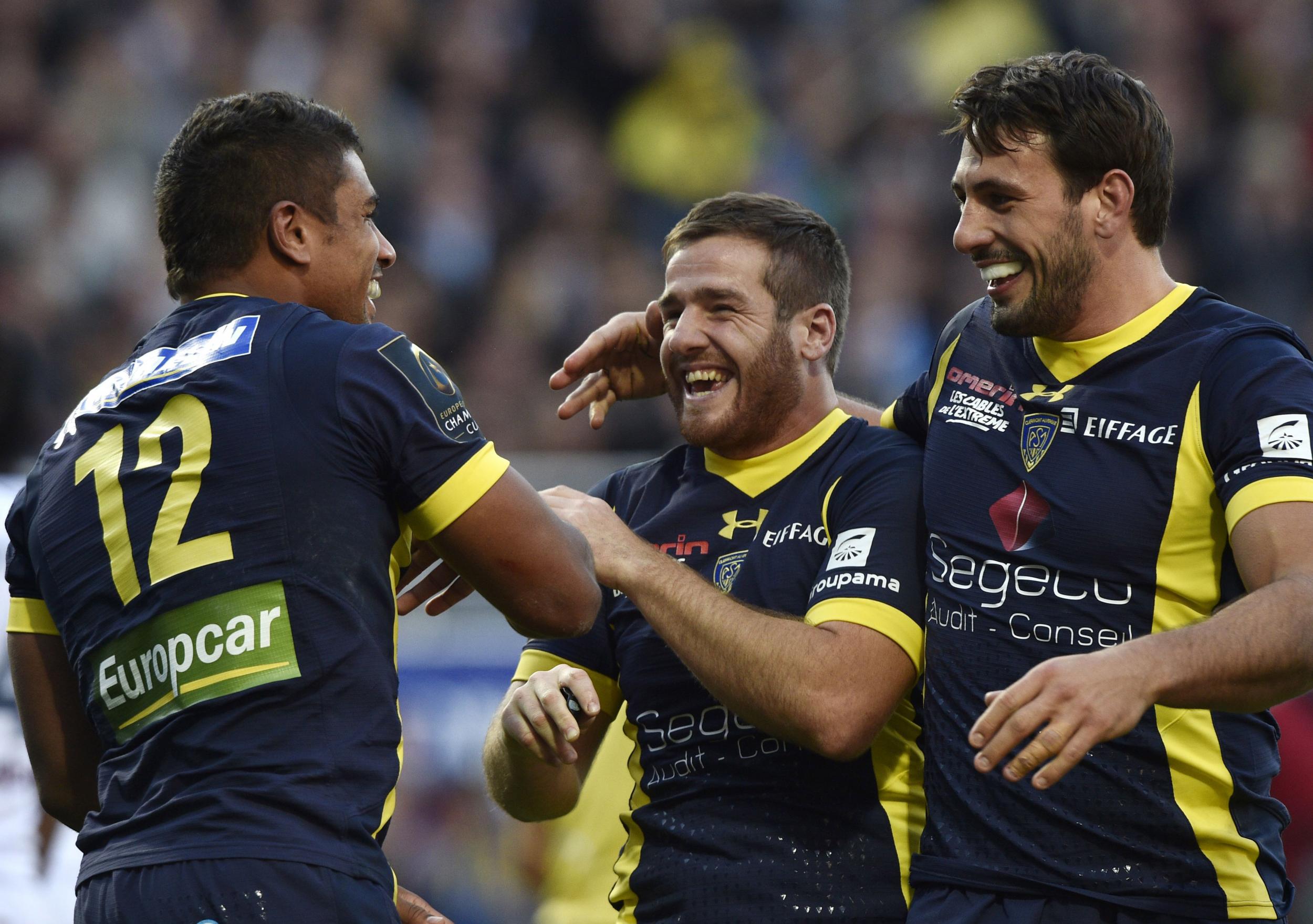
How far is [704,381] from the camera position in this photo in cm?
427

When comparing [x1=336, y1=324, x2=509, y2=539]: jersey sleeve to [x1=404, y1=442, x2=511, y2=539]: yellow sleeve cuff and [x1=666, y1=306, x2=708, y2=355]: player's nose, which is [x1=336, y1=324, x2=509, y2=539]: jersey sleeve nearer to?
[x1=404, y1=442, x2=511, y2=539]: yellow sleeve cuff

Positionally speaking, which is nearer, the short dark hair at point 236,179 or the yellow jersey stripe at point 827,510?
the short dark hair at point 236,179

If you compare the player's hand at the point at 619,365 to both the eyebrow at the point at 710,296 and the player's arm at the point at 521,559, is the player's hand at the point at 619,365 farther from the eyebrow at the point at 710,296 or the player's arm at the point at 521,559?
the player's arm at the point at 521,559

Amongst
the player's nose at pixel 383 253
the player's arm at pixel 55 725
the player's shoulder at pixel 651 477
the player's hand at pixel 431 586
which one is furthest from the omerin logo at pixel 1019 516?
the player's arm at pixel 55 725

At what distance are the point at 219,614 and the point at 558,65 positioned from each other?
9728 millimetres

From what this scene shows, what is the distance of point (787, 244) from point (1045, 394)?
1011 millimetres

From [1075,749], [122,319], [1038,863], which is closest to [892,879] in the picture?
[1038,863]

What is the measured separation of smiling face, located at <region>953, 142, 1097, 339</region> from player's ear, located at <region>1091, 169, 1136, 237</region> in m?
0.04

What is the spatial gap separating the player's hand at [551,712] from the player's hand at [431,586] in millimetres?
265

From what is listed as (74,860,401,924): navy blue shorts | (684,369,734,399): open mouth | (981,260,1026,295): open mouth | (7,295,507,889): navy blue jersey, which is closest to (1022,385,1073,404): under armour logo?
(981,260,1026,295): open mouth

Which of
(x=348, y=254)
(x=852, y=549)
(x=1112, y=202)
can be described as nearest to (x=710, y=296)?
(x=852, y=549)

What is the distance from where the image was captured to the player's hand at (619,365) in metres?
4.43

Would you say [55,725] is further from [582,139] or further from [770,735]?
[582,139]

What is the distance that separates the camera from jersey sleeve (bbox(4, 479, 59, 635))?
3.28m
